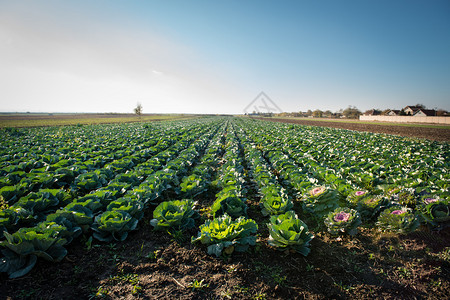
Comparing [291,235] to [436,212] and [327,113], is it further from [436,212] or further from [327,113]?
[327,113]

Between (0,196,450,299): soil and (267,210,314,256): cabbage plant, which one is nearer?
(0,196,450,299): soil

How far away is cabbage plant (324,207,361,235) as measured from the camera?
3631mm

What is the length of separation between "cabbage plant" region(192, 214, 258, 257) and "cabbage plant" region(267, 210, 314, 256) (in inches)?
14.8

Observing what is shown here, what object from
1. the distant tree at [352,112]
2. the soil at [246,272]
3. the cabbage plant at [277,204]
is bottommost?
the soil at [246,272]

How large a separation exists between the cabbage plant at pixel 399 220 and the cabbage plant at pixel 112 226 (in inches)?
192

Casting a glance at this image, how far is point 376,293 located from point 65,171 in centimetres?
809

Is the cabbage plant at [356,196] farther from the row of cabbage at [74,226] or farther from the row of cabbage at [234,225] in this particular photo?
the row of cabbage at [74,226]

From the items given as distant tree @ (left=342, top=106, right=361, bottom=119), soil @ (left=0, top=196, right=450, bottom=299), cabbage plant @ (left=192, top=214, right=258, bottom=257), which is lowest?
soil @ (left=0, top=196, right=450, bottom=299)

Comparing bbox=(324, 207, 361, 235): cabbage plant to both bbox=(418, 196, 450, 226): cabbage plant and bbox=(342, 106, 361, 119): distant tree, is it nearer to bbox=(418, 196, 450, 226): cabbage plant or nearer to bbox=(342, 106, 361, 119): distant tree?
bbox=(418, 196, 450, 226): cabbage plant

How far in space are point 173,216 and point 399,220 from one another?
425cm

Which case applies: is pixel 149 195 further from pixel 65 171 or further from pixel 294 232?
pixel 65 171

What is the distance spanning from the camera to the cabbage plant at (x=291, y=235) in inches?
118

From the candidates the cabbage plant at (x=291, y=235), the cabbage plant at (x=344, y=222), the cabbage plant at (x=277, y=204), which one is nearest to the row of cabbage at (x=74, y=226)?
the cabbage plant at (x=291, y=235)

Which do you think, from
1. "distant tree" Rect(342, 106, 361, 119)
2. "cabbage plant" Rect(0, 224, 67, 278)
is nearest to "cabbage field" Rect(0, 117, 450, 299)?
"cabbage plant" Rect(0, 224, 67, 278)
